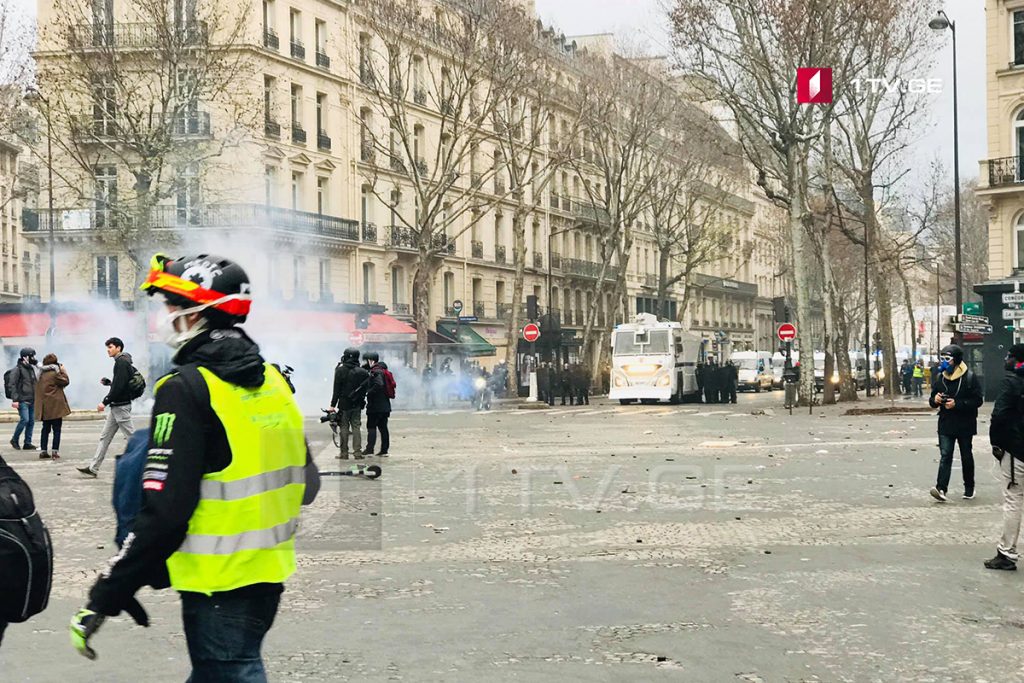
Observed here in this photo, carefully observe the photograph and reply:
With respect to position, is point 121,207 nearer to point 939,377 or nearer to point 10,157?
point 939,377

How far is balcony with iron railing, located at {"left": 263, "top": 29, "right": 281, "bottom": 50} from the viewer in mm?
47656

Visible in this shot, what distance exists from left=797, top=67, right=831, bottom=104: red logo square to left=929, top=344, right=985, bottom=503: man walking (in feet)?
73.1

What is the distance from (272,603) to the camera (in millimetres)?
3654

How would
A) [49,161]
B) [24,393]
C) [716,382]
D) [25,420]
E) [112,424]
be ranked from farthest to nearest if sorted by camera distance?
[716,382]
[49,161]
[25,420]
[24,393]
[112,424]

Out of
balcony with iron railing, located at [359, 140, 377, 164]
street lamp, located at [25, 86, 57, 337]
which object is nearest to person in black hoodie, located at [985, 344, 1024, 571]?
street lamp, located at [25, 86, 57, 337]

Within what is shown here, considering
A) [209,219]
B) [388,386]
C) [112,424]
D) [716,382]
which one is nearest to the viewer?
[112,424]

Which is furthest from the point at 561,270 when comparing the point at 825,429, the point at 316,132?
the point at 825,429

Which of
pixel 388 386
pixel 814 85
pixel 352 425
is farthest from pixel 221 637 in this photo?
pixel 814 85

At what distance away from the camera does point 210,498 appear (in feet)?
11.6

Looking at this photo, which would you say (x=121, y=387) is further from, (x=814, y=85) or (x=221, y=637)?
(x=814, y=85)

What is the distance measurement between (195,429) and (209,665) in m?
0.64

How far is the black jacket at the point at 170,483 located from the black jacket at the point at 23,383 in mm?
19160

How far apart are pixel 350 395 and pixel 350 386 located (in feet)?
0.46

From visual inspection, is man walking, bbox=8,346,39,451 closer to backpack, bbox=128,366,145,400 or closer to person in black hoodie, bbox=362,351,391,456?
backpack, bbox=128,366,145,400
